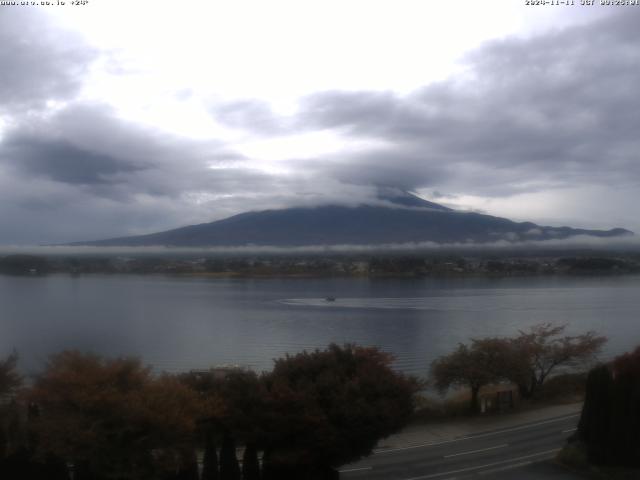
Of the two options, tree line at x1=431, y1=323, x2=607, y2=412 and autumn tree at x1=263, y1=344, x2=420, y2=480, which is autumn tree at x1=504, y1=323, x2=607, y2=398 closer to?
tree line at x1=431, y1=323, x2=607, y2=412

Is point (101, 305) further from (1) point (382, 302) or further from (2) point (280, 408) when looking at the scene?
(2) point (280, 408)

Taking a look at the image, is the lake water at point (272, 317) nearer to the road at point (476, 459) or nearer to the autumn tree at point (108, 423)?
the road at point (476, 459)

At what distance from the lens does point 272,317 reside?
35.4m

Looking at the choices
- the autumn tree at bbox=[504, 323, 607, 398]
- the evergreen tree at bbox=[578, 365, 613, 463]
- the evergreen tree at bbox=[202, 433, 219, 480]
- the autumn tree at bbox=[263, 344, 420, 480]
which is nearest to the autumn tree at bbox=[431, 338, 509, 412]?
the autumn tree at bbox=[504, 323, 607, 398]

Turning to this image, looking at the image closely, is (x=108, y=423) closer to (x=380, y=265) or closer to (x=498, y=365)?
(x=498, y=365)

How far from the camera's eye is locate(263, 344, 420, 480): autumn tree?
800 cm

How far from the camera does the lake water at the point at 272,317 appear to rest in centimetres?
2412

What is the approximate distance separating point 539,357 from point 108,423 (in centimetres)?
1307

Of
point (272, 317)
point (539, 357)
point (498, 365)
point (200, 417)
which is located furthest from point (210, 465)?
point (272, 317)

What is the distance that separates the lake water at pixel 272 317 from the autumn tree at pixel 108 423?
1300 centimetres

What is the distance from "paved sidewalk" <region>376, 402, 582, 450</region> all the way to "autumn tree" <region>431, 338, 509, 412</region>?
0.94 m

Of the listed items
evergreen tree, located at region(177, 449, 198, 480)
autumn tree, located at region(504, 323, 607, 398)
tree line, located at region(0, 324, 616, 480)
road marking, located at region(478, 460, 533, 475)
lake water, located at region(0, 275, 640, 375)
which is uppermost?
tree line, located at region(0, 324, 616, 480)

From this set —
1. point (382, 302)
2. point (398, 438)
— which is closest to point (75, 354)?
point (398, 438)

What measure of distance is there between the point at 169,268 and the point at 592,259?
44050 millimetres
